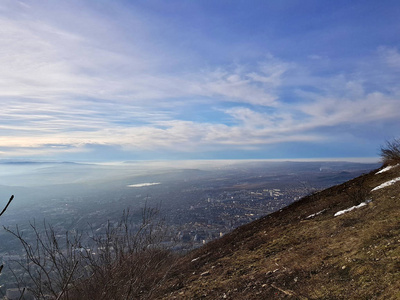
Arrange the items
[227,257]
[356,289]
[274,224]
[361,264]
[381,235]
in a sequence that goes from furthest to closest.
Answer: [274,224], [227,257], [381,235], [361,264], [356,289]

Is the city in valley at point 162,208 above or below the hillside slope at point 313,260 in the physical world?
below

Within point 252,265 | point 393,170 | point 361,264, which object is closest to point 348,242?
point 361,264

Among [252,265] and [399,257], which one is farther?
[252,265]

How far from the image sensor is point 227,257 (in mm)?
8398

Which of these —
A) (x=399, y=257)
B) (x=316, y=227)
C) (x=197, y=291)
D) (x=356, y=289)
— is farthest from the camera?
(x=316, y=227)

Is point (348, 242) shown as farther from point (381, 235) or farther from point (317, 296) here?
point (317, 296)

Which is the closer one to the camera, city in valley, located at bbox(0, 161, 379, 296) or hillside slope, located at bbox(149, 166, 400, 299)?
hillside slope, located at bbox(149, 166, 400, 299)

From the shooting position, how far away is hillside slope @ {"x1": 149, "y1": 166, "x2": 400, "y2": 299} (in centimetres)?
423

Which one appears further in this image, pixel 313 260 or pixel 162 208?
pixel 162 208

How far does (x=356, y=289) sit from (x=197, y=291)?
3996mm

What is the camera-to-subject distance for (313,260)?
18.0 ft

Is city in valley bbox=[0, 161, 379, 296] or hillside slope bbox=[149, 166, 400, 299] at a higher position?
hillside slope bbox=[149, 166, 400, 299]

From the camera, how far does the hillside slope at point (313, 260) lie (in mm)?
4234

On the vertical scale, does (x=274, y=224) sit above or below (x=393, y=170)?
below
